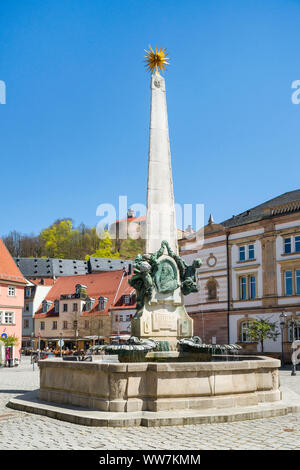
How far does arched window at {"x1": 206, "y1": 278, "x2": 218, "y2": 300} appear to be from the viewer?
150ft

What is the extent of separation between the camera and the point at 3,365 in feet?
122

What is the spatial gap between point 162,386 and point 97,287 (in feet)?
186

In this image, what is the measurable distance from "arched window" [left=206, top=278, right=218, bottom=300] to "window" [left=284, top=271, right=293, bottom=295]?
7.34 m

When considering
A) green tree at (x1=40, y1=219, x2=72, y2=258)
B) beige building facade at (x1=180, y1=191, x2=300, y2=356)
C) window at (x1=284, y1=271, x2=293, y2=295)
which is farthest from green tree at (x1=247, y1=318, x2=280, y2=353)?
green tree at (x1=40, y1=219, x2=72, y2=258)

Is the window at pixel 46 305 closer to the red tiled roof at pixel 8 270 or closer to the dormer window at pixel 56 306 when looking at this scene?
the dormer window at pixel 56 306

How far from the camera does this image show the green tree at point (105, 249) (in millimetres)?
94688

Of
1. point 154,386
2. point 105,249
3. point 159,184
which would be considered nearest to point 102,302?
point 105,249

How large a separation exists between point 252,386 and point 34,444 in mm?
4789

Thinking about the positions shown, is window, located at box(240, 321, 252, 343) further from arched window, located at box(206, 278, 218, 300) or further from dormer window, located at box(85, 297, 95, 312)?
dormer window, located at box(85, 297, 95, 312)

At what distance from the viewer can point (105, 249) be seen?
9588 centimetres

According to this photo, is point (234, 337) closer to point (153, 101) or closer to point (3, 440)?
point (153, 101)

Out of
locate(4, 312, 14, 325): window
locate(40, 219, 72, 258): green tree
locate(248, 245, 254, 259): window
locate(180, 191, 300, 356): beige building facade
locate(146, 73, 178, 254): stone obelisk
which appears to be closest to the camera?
locate(146, 73, 178, 254): stone obelisk

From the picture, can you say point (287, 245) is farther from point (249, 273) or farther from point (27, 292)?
point (27, 292)
